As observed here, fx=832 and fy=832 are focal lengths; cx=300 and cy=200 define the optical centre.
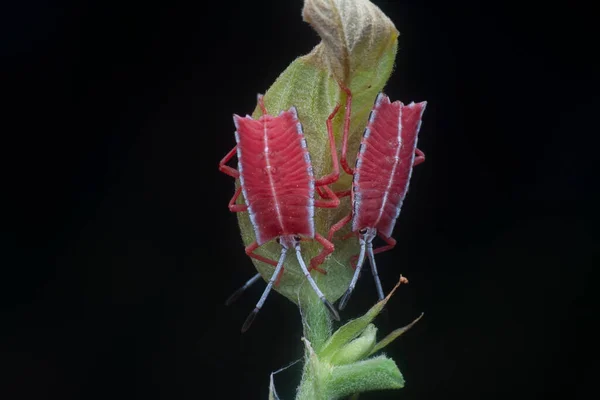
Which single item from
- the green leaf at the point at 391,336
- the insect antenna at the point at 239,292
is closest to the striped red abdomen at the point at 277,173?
the insect antenna at the point at 239,292

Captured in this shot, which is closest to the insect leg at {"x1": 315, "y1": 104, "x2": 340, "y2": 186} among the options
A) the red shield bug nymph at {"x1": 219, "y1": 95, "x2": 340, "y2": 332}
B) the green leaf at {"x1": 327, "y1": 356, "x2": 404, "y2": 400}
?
the red shield bug nymph at {"x1": 219, "y1": 95, "x2": 340, "y2": 332}

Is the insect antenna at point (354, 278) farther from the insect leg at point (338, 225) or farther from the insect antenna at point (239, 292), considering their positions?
the insect antenna at point (239, 292)

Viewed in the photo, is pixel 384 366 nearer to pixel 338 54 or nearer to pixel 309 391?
pixel 309 391

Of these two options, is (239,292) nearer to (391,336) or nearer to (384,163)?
(391,336)

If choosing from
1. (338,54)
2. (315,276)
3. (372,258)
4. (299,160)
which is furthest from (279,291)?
(338,54)

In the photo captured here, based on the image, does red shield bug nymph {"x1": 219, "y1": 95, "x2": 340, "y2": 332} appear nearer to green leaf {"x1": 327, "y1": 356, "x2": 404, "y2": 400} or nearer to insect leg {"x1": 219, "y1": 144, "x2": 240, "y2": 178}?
insect leg {"x1": 219, "y1": 144, "x2": 240, "y2": 178}

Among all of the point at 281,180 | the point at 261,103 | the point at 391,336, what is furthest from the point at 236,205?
the point at 391,336
